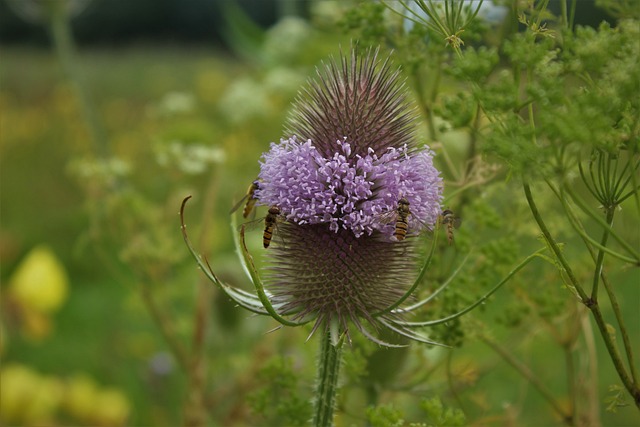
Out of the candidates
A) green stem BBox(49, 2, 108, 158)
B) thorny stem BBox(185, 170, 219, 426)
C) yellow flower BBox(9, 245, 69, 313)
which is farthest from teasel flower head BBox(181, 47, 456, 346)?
green stem BBox(49, 2, 108, 158)

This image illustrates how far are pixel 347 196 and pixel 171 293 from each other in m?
1.35

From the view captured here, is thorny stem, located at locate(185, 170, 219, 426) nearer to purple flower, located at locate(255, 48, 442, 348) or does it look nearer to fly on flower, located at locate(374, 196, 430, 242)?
purple flower, located at locate(255, 48, 442, 348)

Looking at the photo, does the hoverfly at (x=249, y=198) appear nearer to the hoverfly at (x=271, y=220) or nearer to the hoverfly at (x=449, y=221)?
the hoverfly at (x=271, y=220)

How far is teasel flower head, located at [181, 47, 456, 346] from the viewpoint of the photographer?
3.99ft

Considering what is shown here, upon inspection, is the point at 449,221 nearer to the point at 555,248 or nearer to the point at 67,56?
the point at 555,248

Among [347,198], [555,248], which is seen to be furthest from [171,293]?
[555,248]

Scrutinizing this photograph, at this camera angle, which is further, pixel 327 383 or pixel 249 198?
pixel 249 198

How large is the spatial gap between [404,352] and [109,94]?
26.5 feet

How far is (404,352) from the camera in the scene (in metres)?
1.76

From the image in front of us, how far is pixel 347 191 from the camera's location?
3.96ft

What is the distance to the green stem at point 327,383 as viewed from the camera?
1.29 metres

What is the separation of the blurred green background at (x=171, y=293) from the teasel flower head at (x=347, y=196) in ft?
0.77

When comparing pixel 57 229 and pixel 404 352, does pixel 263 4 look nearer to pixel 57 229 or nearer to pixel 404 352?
pixel 57 229

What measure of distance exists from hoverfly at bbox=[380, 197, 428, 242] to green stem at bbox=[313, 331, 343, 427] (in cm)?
21
